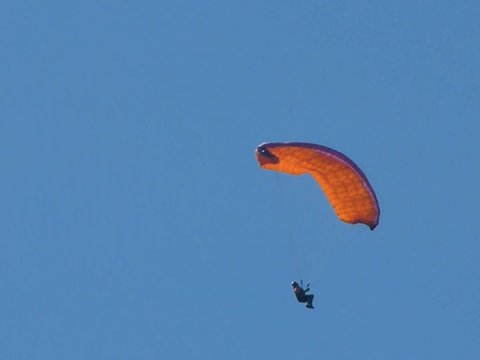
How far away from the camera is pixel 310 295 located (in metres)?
198

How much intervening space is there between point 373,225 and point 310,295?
318cm

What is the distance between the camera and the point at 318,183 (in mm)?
196875

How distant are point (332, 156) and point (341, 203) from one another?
1.95 metres

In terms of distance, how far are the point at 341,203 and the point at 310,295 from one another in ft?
9.98

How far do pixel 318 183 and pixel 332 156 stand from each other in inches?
59.9

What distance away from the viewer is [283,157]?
642 ft

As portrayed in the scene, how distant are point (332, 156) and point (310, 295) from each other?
15.7ft

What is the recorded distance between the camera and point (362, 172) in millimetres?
196250

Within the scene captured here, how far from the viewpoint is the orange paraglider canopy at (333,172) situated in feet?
641

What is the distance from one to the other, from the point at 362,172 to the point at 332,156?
1.17 m

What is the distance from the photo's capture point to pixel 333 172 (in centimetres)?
19625

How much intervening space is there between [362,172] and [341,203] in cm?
131

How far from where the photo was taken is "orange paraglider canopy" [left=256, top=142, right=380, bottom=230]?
195375mm
